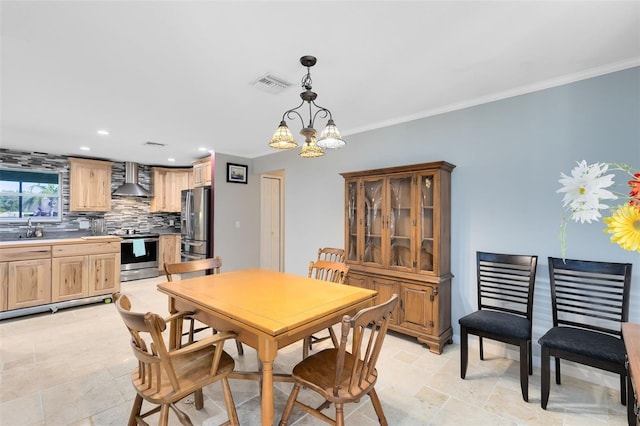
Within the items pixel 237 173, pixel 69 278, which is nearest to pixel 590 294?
pixel 237 173

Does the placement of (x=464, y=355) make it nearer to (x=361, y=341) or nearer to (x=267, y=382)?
(x=361, y=341)

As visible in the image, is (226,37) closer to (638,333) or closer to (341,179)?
(341,179)

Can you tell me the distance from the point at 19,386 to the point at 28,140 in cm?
382

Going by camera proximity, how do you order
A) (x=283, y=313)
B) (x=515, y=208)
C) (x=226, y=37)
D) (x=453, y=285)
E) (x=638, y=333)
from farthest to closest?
(x=453, y=285)
(x=515, y=208)
(x=226, y=37)
(x=283, y=313)
(x=638, y=333)

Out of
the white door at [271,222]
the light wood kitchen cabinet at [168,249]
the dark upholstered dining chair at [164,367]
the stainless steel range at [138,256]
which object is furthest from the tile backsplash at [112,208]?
the dark upholstered dining chair at [164,367]

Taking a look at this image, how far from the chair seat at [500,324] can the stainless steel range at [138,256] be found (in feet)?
19.4

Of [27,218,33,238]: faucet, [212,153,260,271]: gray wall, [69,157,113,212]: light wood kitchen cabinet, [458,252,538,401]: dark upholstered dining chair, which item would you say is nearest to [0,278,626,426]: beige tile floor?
[458,252,538,401]: dark upholstered dining chair

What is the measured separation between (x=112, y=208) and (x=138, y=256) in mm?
1196

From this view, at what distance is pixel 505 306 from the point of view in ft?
9.27

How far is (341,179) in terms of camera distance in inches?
163

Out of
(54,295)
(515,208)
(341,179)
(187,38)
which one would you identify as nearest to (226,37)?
(187,38)

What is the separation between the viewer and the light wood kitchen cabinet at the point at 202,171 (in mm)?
5375

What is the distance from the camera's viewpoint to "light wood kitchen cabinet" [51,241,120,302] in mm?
4145

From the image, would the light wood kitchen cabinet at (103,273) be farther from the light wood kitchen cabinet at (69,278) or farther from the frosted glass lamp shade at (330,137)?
the frosted glass lamp shade at (330,137)
